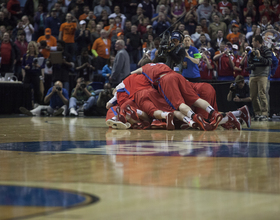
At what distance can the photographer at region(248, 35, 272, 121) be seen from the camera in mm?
9578

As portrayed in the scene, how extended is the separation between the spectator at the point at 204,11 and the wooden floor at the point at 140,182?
999cm

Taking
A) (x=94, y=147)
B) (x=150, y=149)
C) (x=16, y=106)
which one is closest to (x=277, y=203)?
(x=150, y=149)

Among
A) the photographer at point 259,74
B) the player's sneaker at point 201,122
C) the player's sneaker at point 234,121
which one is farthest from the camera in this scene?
the photographer at point 259,74

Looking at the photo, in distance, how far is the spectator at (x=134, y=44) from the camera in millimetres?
13008

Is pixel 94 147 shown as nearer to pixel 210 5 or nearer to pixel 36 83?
pixel 36 83

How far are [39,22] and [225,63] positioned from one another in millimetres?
6134

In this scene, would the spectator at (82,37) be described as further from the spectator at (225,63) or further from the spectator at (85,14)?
the spectator at (225,63)

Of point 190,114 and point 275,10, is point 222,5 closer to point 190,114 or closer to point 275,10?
point 275,10

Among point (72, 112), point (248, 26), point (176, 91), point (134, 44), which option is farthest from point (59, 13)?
point (176, 91)

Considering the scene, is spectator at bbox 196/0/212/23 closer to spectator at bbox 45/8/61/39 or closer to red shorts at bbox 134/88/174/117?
spectator at bbox 45/8/61/39

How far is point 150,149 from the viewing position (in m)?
4.10

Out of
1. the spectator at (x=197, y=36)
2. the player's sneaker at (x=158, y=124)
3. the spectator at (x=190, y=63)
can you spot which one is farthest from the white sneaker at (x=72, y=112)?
the player's sneaker at (x=158, y=124)

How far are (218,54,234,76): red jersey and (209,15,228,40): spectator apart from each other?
6.40 ft

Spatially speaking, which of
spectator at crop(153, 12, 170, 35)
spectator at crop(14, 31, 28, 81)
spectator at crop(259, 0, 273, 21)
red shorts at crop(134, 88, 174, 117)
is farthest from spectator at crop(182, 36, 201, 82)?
spectator at crop(259, 0, 273, 21)
